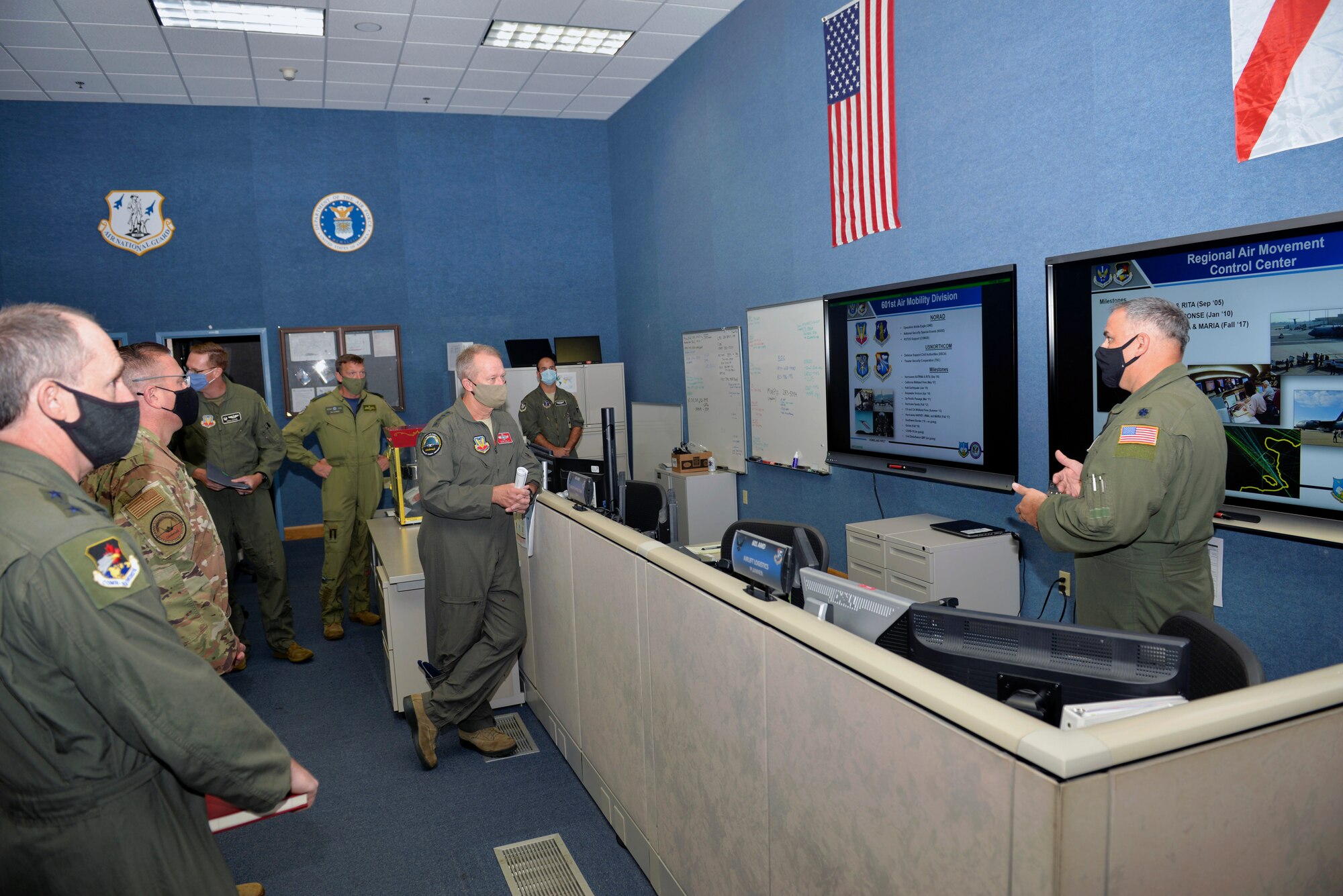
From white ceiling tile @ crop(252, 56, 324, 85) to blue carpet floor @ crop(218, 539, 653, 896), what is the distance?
476 cm

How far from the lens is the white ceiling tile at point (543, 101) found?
7484 mm

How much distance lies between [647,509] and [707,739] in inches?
81.7

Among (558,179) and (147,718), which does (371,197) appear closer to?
(558,179)

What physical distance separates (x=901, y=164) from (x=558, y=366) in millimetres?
4221

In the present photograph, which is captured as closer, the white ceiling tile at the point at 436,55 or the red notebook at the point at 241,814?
the red notebook at the point at 241,814

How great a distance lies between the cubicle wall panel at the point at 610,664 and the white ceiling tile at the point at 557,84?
5334 millimetres

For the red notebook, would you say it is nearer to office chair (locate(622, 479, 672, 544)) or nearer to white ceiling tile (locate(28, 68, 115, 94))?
office chair (locate(622, 479, 672, 544))

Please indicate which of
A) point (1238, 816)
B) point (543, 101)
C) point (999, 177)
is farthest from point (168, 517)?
point (543, 101)

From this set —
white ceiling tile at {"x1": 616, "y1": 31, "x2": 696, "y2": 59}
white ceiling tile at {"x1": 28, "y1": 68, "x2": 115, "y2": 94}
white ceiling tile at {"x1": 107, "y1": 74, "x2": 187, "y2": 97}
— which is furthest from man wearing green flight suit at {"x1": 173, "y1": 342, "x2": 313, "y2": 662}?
white ceiling tile at {"x1": 616, "y1": 31, "x2": 696, "y2": 59}

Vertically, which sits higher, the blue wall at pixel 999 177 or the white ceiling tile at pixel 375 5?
the white ceiling tile at pixel 375 5

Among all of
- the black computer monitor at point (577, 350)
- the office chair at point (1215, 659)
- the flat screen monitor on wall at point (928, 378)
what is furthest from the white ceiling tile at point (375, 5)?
the office chair at point (1215, 659)

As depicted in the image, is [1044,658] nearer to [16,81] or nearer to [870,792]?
[870,792]

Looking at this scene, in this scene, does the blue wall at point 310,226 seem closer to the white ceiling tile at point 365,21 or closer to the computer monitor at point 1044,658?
the white ceiling tile at point 365,21

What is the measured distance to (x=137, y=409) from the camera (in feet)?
4.53
